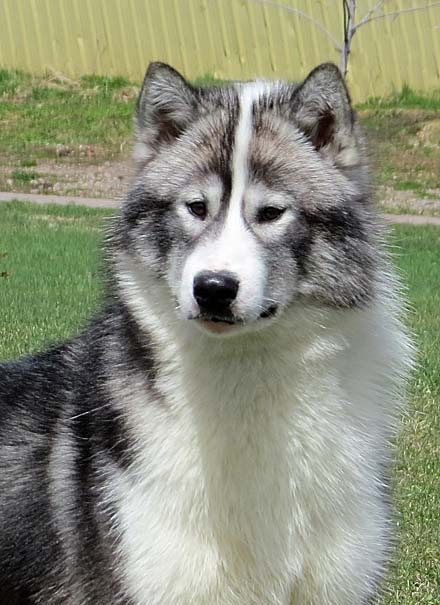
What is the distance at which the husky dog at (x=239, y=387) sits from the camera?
3152 millimetres

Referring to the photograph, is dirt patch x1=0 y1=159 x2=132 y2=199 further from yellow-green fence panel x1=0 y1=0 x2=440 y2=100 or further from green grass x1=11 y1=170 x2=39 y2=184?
yellow-green fence panel x1=0 y1=0 x2=440 y2=100

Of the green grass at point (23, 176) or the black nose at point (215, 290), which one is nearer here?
the black nose at point (215, 290)

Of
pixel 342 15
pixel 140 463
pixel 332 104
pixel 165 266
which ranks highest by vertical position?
pixel 342 15

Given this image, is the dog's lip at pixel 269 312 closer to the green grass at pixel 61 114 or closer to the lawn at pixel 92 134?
the lawn at pixel 92 134

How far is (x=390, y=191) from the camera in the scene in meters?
14.9

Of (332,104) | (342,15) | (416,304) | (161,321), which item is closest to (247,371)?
(161,321)

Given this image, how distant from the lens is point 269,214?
123 inches

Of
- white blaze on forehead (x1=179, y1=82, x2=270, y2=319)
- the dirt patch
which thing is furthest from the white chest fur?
the dirt patch

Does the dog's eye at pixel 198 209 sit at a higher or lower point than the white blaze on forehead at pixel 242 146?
lower

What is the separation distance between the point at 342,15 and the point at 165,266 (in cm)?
1498

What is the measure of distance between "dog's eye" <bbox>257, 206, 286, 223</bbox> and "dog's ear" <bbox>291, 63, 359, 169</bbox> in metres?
0.31

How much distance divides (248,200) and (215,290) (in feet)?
1.09

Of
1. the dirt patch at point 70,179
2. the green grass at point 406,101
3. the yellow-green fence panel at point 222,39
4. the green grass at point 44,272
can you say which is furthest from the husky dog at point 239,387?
the green grass at point 406,101

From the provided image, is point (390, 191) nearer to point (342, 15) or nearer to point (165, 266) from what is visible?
point (342, 15)
